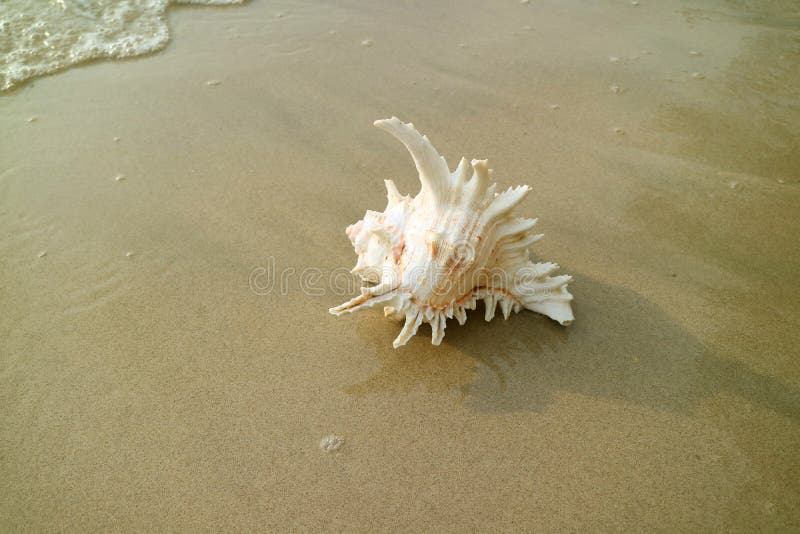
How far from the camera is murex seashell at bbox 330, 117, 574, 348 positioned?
2.06 metres

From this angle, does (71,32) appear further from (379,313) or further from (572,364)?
(572,364)

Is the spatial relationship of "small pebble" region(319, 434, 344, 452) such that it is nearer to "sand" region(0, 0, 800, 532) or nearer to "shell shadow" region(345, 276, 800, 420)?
"sand" region(0, 0, 800, 532)

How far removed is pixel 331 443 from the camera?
1.97 meters

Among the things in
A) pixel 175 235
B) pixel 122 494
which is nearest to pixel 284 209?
pixel 175 235

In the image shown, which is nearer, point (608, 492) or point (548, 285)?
point (608, 492)

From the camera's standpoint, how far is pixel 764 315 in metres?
2.37

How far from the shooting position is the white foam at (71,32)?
3963mm

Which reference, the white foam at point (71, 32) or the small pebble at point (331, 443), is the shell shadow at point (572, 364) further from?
the white foam at point (71, 32)

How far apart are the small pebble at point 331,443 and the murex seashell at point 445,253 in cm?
42

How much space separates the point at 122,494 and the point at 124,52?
3.58 m

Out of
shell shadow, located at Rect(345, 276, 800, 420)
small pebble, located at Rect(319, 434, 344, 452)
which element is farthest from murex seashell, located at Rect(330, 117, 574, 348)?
small pebble, located at Rect(319, 434, 344, 452)

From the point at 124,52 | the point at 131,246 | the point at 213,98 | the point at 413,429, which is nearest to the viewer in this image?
the point at 413,429

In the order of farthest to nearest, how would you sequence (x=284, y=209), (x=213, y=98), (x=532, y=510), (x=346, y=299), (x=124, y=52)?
(x=124, y=52) < (x=213, y=98) < (x=284, y=209) < (x=346, y=299) < (x=532, y=510)

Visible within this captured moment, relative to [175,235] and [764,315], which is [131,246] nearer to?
[175,235]
